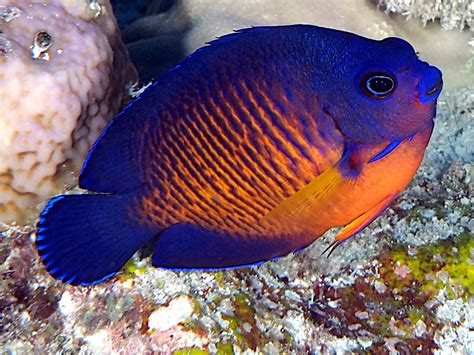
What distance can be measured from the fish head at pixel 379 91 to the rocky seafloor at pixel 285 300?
0.91 meters

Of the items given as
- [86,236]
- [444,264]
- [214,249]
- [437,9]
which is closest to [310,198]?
[214,249]

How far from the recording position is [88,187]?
1802mm

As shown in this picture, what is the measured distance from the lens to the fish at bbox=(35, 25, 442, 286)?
5.26 ft

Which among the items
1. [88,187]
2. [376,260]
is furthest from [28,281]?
[376,260]

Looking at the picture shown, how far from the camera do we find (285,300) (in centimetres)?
218

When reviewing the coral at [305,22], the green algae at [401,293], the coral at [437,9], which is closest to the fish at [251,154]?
the green algae at [401,293]

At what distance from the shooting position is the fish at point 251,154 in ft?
5.26

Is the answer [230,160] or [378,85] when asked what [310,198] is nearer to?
[230,160]

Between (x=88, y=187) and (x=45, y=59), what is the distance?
817 millimetres

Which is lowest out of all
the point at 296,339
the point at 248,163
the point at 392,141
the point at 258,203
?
the point at 296,339

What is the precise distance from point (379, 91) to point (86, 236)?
3.75 ft

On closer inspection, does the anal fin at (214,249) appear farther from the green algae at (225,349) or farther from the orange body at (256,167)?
the green algae at (225,349)

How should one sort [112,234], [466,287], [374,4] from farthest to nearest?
[374,4] < [466,287] < [112,234]

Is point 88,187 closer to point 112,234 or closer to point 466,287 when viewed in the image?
point 112,234
